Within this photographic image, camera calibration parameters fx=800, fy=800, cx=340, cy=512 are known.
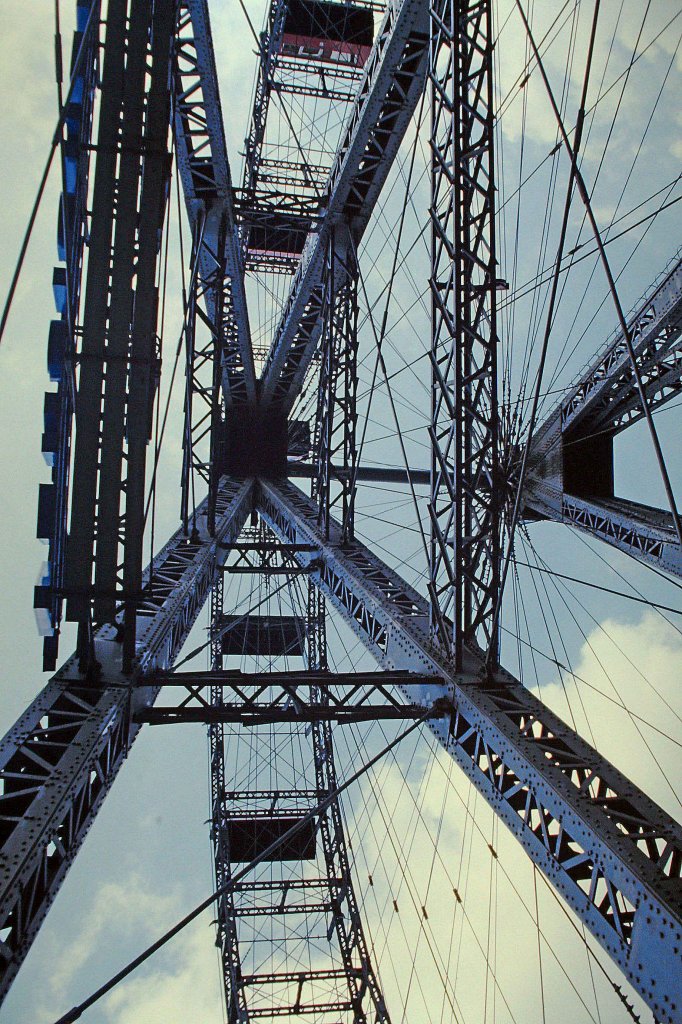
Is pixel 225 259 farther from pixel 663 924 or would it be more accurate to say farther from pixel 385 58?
pixel 663 924

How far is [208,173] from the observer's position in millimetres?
16484

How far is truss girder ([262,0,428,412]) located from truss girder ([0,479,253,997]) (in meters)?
9.28

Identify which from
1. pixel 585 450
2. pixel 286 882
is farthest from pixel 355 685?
pixel 286 882

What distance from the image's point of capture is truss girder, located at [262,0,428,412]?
1255 centimetres

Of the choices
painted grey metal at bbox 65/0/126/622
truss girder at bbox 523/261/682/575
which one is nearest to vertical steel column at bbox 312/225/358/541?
truss girder at bbox 523/261/682/575

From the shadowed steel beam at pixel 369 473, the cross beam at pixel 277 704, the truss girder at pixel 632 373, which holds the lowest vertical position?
the cross beam at pixel 277 704

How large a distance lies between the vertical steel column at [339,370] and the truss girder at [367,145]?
51cm

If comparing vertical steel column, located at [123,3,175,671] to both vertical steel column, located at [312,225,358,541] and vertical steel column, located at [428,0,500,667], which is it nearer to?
vertical steel column, located at [428,0,500,667]

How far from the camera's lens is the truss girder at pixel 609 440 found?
59.2 ft

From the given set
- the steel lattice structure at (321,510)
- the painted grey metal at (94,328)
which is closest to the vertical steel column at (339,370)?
the steel lattice structure at (321,510)

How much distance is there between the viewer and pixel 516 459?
2100 centimetres

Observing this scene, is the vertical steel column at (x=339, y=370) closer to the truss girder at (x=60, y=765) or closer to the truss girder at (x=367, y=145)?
the truss girder at (x=367, y=145)

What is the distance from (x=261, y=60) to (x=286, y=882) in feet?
81.3

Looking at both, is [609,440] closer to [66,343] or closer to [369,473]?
[369,473]
